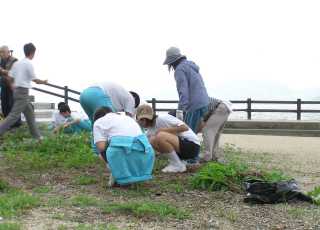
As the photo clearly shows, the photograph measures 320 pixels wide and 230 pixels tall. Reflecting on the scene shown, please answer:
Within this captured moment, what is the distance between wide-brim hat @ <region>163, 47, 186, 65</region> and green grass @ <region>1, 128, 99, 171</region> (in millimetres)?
1679

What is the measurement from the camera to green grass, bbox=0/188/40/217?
211 inches

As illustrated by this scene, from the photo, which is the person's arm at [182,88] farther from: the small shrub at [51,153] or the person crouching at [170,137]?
the small shrub at [51,153]

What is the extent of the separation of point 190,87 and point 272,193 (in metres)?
2.49

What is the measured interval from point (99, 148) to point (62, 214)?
1262mm

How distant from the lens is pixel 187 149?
7.68 meters

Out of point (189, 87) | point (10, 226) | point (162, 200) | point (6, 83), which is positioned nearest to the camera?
point (10, 226)

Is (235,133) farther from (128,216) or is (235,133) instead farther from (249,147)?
(128,216)

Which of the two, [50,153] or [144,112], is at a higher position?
[144,112]

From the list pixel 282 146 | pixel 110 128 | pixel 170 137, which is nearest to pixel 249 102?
pixel 282 146

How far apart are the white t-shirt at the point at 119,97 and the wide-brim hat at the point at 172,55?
2.50 feet

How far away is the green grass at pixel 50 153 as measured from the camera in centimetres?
840

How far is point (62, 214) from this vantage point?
539 centimetres

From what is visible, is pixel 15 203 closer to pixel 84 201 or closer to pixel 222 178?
pixel 84 201

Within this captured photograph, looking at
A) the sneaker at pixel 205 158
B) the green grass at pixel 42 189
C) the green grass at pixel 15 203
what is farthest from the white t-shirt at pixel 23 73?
the green grass at pixel 15 203
